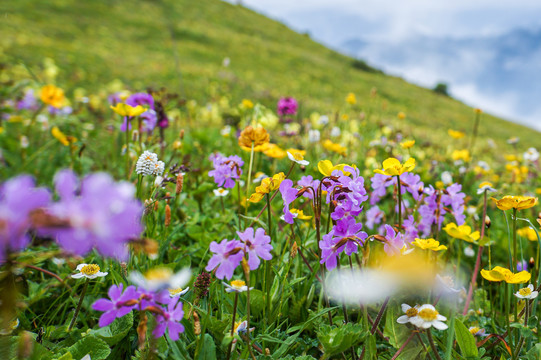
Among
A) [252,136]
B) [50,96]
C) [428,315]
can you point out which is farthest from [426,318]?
[50,96]

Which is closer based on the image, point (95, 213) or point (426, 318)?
point (95, 213)

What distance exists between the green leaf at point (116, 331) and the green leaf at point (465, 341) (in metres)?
0.91

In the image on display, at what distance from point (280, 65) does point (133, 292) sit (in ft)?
59.3

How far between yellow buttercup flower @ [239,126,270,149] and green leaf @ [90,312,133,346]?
63 cm

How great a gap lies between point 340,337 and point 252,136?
663 millimetres

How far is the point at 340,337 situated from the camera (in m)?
0.87

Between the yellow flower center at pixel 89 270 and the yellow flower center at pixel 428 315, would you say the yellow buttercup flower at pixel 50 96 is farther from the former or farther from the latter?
the yellow flower center at pixel 428 315

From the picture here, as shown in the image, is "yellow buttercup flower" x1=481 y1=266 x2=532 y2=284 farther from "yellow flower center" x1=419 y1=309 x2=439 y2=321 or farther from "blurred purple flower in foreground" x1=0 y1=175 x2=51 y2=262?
"blurred purple flower in foreground" x1=0 y1=175 x2=51 y2=262

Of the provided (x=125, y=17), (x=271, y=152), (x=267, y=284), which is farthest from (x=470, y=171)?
(x=125, y=17)

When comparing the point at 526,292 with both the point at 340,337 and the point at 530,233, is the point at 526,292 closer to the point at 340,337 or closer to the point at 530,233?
the point at 340,337

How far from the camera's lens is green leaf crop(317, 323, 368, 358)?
0.86 metres

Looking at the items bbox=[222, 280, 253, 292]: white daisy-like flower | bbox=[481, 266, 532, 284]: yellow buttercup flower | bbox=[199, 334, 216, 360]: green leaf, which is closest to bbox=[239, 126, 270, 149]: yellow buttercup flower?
bbox=[222, 280, 253, 292]: white daisy-like flower

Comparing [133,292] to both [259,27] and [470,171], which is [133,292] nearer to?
[470,171]

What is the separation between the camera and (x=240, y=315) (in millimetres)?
1099
